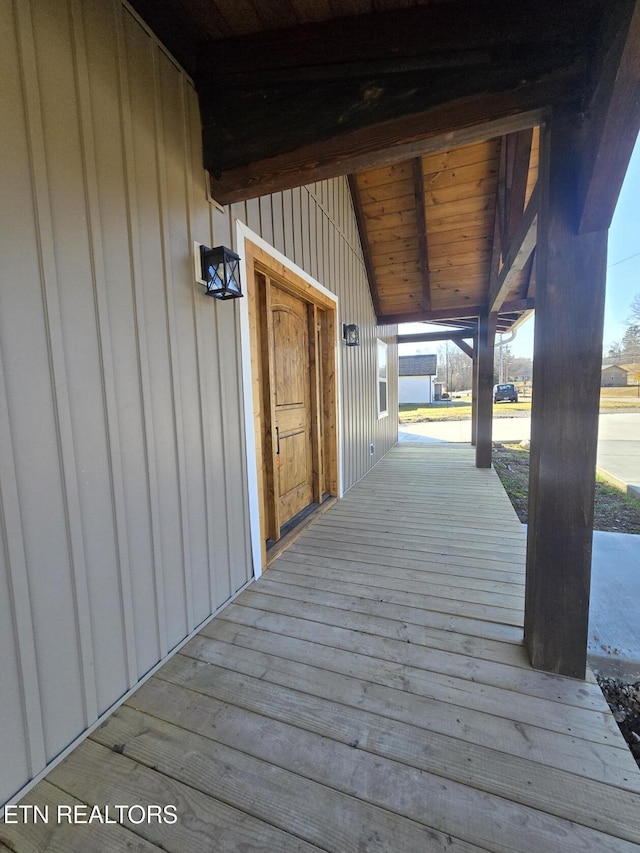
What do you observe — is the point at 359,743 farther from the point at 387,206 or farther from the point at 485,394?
the point at 387,206

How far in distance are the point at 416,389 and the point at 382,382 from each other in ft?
65.9

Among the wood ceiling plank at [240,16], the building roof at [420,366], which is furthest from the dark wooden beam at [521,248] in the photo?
the building roof at [420,366]

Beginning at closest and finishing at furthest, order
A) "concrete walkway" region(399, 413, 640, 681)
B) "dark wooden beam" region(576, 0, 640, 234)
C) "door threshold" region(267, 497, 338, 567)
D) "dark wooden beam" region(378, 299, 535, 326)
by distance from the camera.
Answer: "dark wooden beam" region(576, 0, 640, 234)
"concrete walkway" region(399, 413, 640, 681)
"door threshold" region(267, 497, 338, 567)
"dark wooden beam" region(378, 299, 535, 326)

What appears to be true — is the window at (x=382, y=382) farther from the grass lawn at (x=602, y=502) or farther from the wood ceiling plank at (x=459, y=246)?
the grass lawn at (x=602, y=502)

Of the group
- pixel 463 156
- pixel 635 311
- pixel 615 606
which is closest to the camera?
pixel 615 606

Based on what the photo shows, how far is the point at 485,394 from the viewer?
550 cm

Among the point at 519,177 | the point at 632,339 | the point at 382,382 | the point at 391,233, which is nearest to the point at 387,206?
the point at 391,233

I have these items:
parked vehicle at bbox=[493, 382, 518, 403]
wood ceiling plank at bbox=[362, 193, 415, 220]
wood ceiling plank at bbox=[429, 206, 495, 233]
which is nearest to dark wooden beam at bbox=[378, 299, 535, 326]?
wood ceiling plank at bbox=[429, 206, 495, 233]

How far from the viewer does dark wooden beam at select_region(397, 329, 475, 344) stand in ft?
25.7

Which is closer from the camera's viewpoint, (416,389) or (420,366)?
(420,366)

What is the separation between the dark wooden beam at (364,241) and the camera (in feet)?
15.1

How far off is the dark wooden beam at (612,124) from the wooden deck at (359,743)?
1.88 meters

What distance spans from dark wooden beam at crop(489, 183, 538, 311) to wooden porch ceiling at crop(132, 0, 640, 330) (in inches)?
6.3

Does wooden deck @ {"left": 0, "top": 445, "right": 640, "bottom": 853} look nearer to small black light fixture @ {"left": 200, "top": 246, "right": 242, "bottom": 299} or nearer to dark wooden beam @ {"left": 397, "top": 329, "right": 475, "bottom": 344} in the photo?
small black light fixture @ {"left": 200, "top": 246, "right": 242, "bottom": 299}
